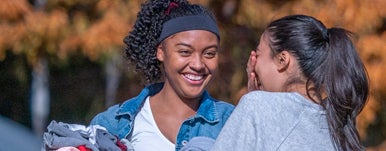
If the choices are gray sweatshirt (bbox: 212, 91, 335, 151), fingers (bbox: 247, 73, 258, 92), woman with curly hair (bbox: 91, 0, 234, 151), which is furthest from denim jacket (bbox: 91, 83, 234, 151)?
gray sweatshirt (bbox: 212, 91, 335, 151)

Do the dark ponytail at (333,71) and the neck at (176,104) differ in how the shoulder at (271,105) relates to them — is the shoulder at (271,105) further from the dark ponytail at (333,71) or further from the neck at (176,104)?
the neck at (176,104)

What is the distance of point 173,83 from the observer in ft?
12.0

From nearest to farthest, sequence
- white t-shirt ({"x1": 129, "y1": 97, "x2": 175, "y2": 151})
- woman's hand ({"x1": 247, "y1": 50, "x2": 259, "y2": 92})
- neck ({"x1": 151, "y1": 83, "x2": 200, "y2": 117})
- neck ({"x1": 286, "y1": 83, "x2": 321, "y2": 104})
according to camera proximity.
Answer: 1. neck ({"x1": 286, "y1": 83, "x2": 321, "y2": 104})
2. woman's hand ({"x1": 247, "y1": 50, "x2": 259, "y2": 92})
3. white t-shirt ({"x1": 129, "y1": 97, "x2": 175, "y2": 151})
4. neck ({"x1": 151, "y1": 83, "x2": 200, "y2": 117})

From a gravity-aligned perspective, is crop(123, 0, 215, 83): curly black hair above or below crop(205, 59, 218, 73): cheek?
above

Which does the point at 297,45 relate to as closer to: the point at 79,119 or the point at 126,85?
the point at 126,85

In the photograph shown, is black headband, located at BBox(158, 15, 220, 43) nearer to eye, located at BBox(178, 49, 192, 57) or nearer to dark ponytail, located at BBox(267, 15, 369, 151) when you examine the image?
eye, located at BBox(178, 49, 192, 57)

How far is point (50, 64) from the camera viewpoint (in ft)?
23.9

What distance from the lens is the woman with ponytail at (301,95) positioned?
2.85 meters

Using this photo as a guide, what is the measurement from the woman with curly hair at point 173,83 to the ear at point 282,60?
0.59m

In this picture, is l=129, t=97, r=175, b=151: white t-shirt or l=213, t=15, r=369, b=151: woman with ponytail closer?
l=213, t=15, r=369, b=151: woman with ponytail

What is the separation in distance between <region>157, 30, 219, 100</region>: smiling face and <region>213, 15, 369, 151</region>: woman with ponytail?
51 cm

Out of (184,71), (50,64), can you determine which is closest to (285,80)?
(184,71)

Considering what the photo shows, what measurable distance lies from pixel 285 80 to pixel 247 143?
0.26m

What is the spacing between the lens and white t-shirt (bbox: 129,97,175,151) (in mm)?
3529
